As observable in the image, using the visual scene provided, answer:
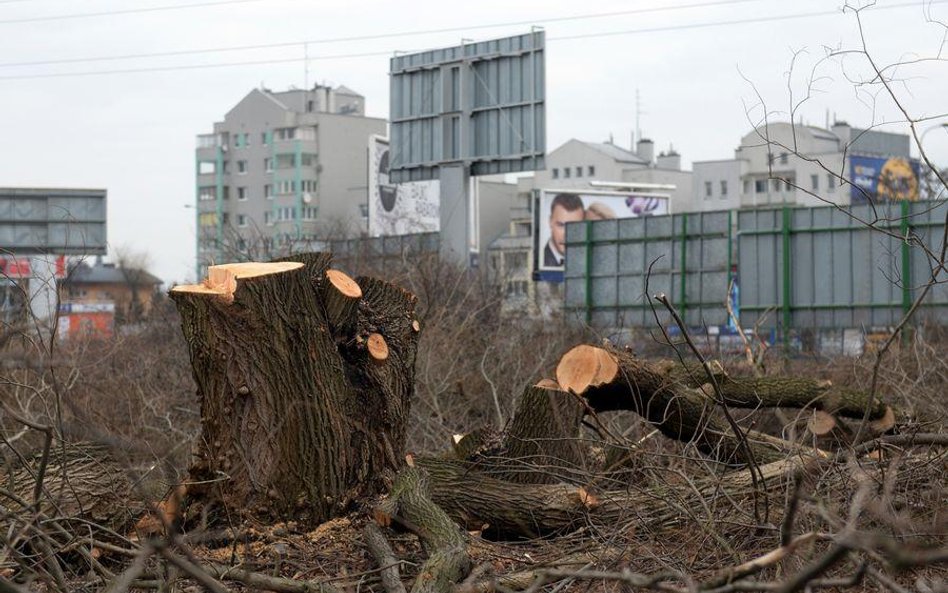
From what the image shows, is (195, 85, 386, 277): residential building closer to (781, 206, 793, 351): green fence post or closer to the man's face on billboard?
the man's face on billboard

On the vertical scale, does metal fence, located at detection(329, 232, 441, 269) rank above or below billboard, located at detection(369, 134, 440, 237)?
below

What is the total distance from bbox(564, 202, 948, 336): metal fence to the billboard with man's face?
15.0 metres

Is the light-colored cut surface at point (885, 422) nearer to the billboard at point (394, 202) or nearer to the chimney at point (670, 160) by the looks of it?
the billboard at point (394, 202)

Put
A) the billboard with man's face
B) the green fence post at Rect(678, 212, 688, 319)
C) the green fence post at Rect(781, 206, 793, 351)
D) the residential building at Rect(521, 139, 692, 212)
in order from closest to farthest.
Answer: the green fence post at Rect(781, 206, 793, 351), the green fence post at Rect(678, 212, 688, 319), the billboard with man's face, the residential building at Rect(521, 139, 692, 212)

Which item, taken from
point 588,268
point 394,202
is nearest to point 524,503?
point 588,268

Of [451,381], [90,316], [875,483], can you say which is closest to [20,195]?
[90,316]

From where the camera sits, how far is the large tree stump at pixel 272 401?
5.83 meters

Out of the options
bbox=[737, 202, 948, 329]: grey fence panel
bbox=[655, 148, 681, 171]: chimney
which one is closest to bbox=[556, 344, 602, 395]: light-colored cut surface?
bbox=[737, 202, 948, 329]: grey fence panel

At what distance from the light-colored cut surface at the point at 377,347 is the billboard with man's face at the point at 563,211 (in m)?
32.4

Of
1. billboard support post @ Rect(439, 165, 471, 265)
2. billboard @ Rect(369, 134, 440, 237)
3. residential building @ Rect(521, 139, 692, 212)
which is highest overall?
residential building @ Rect(521, 139, 692, 212)

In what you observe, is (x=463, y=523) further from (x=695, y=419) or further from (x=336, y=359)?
(x=695, y=419)

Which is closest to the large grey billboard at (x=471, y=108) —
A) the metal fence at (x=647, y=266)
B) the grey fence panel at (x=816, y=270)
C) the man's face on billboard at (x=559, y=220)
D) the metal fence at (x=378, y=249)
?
the metal fence at (x=378, y=249)

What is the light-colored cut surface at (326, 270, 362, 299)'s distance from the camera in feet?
20.4

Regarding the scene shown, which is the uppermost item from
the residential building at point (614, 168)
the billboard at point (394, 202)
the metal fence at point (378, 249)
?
the residential building at point (614, 168)
